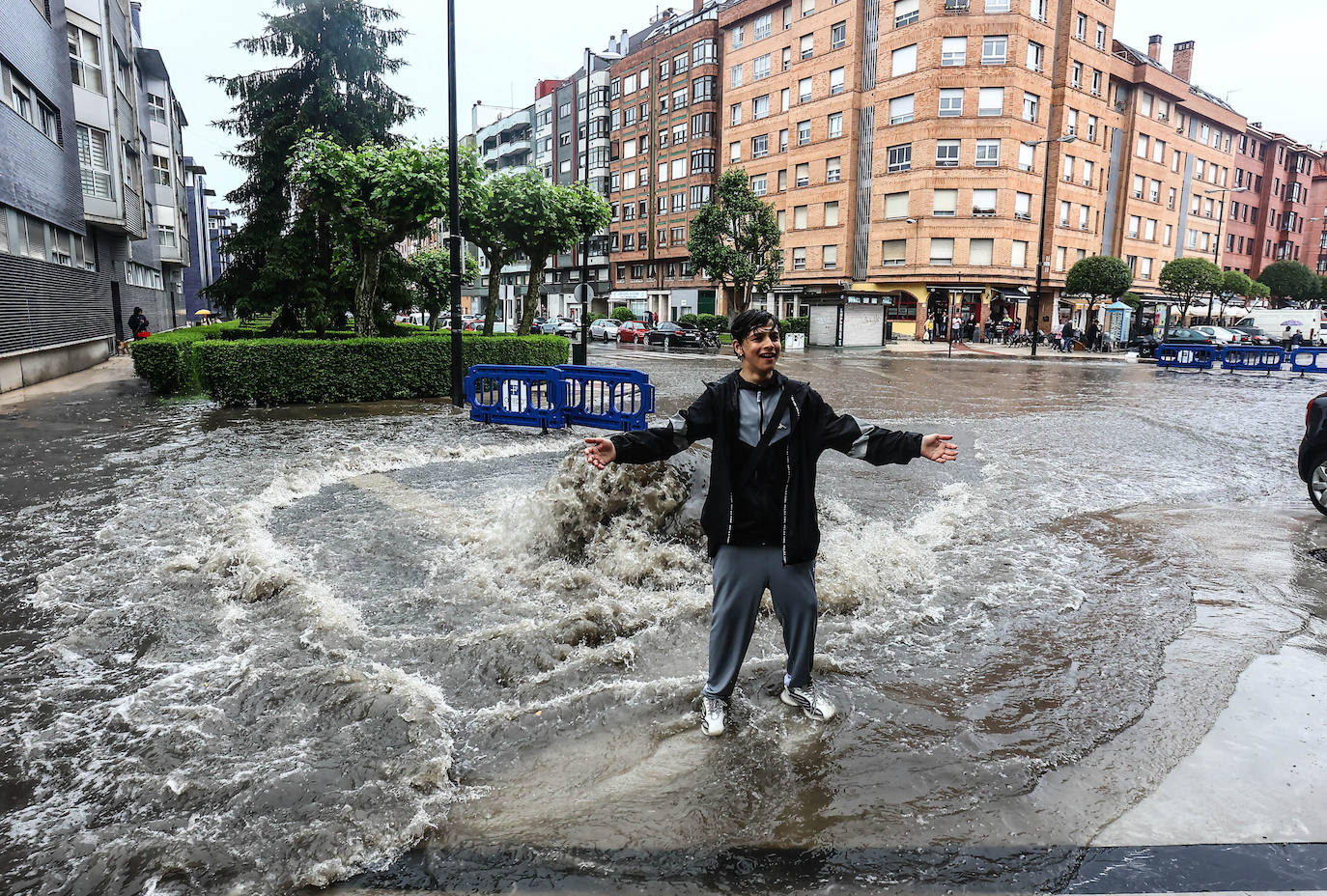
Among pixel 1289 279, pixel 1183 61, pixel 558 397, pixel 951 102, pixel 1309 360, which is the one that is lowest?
pixel 1309 360

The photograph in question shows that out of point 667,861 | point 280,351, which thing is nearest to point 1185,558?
point 667,861

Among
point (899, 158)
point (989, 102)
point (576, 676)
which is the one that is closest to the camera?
point (576, 676)

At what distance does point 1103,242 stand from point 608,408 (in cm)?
5436

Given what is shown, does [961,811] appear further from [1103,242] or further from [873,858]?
[1103,242]

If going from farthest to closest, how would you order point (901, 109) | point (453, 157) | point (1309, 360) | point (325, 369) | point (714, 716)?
point (901, 109), point (1309, 360), point (325, 369), point (453, 157), point (714, 716)

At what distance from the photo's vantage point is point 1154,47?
6081 cm

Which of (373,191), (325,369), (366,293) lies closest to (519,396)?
(325,369)

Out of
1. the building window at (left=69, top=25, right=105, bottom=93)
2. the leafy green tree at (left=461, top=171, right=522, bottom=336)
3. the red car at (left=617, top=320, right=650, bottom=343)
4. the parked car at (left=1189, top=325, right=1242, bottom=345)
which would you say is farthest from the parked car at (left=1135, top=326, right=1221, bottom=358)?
the building window at (left=69, top=25, right=105, bottom=93)

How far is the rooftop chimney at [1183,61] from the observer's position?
198 feet

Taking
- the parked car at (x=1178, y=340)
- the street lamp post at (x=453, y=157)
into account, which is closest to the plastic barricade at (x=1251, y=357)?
the parked car at (x=1178, y=340)

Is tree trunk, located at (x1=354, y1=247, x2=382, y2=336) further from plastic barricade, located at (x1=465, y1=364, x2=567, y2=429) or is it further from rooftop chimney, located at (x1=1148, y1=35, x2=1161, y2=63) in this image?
rooftop chimney, located at (x1=1148, y1=35, x2=1161, y2=63)

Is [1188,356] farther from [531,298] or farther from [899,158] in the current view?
[531,298]

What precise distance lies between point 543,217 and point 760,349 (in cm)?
1891

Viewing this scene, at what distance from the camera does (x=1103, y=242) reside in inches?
2195
